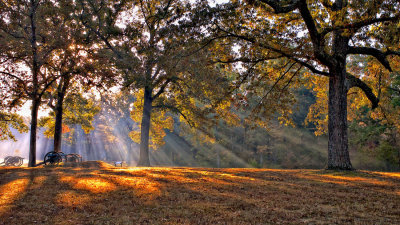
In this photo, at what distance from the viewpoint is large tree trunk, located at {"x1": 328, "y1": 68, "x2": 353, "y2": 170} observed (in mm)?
11727

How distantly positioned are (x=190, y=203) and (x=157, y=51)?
748 cm

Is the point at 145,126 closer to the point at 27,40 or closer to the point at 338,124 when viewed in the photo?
the point at 27,40

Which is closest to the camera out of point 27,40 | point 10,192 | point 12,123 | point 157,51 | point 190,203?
point 190,203

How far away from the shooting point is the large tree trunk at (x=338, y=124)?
38.5ft

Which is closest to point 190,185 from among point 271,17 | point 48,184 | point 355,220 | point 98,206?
point 98,206

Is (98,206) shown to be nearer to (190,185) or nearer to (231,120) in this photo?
(190,185)

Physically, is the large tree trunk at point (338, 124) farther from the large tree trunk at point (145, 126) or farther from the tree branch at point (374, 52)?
the large tree trunk at point (145, 126)

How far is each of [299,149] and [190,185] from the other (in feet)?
146

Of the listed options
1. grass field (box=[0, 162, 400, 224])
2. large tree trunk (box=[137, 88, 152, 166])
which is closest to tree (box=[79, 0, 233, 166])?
large tree trunk (box=[137, 88, 152, 166])

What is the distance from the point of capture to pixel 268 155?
51.3 meters

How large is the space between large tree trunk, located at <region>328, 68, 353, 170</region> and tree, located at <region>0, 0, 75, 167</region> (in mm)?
13041

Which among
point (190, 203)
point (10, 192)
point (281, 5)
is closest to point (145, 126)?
point (281, 5)

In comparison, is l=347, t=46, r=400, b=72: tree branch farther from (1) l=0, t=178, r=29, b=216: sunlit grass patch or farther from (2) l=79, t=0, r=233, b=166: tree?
(1) l=0, t=178, r=29, b=216: sunlit grass patch

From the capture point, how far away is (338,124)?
11852 millimetres
